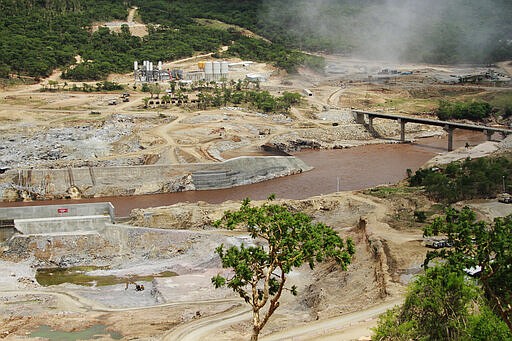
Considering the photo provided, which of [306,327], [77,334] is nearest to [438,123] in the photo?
[306,327]

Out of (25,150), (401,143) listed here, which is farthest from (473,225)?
(401,143)

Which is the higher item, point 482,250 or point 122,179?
point 482,250

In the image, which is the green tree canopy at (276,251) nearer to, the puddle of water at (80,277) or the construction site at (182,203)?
the construction site at (182,203)

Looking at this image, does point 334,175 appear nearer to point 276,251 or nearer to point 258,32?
point 276,251

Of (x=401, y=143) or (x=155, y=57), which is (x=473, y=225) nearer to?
(x=401, y=143)

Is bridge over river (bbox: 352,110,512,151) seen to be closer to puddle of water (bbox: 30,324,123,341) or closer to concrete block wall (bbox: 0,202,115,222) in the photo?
concrete block wall (bbox: 0,202,115,222)

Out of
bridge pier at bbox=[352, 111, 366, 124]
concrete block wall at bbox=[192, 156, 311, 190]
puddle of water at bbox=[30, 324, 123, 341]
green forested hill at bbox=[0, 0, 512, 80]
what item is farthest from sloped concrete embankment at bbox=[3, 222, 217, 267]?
green forested hill at bbox=[0, 0, 512, 80]

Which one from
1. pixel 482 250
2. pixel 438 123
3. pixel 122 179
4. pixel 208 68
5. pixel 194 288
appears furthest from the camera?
pixel 208 68
